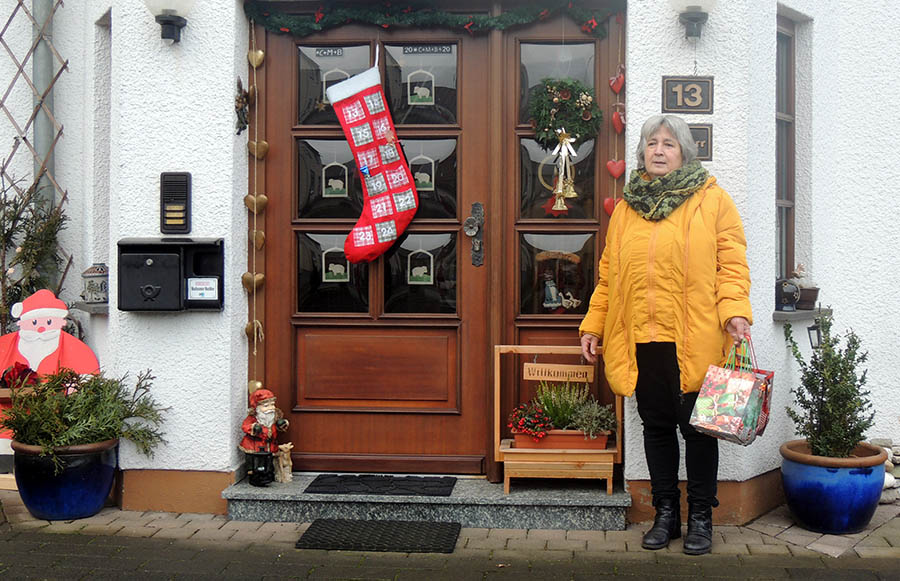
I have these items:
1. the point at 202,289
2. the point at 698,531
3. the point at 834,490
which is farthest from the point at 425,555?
the point at 834,490

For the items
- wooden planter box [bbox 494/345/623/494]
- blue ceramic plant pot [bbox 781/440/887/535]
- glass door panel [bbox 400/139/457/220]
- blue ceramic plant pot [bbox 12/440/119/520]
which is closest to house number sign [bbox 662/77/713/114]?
glass door panel [bbox 400/139/457/220]

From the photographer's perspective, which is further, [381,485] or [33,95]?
[33,95]

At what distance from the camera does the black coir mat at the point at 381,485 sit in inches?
188

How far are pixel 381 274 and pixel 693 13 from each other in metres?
2.08

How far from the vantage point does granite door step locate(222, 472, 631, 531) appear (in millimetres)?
4605

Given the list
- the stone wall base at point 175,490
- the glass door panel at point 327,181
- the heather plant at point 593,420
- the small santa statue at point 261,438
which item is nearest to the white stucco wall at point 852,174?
the heather plant at point 593,420

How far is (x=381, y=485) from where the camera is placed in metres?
4.88

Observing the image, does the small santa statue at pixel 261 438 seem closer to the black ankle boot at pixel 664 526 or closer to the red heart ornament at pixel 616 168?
the black ankle boot at pixel 664 526

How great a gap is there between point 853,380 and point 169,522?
353 centimetres

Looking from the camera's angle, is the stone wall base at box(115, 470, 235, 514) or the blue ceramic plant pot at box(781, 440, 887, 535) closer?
the blue ceramic plant pot at box(781, 440, 887, 535)

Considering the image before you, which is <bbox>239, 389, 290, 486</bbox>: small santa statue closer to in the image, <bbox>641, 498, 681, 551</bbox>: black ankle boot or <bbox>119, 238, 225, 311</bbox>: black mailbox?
<bbox>119, 238, 225, 311</bbox>: black mailbox

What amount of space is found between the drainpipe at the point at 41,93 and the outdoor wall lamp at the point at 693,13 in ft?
12.1

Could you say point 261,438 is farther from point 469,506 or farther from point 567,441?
point 567,441

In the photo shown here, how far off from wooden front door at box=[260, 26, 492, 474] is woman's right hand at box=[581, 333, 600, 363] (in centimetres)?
67
